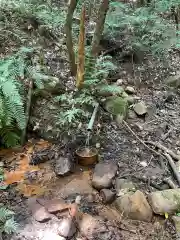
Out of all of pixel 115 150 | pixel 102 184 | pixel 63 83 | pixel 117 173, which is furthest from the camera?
pixel 63 83

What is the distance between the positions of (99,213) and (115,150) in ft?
3.86

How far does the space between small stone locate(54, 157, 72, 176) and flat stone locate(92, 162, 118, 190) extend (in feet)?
1.23

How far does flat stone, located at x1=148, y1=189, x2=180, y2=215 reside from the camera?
3.71 metres

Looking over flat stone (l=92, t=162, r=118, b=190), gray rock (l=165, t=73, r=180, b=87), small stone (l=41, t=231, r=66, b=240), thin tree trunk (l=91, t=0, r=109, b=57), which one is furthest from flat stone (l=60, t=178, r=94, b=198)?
gray rock (l=165, t=73, r=180, b=87)

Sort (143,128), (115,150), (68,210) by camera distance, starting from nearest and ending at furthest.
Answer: (68,210)
(115,150)
(143,128)

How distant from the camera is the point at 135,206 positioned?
3.67m

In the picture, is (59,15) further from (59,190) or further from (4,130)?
(59,190)

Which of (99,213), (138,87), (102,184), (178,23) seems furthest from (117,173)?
(178,23)

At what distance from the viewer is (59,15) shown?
666cm

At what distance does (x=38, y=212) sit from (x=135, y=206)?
114cm

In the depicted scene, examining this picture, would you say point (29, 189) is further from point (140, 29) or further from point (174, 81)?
point (140, 29)

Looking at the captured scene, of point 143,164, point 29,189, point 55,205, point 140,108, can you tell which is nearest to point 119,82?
point 140,108

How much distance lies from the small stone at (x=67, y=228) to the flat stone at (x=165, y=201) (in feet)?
3.29

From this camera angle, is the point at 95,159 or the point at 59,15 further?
the point at 59,15
